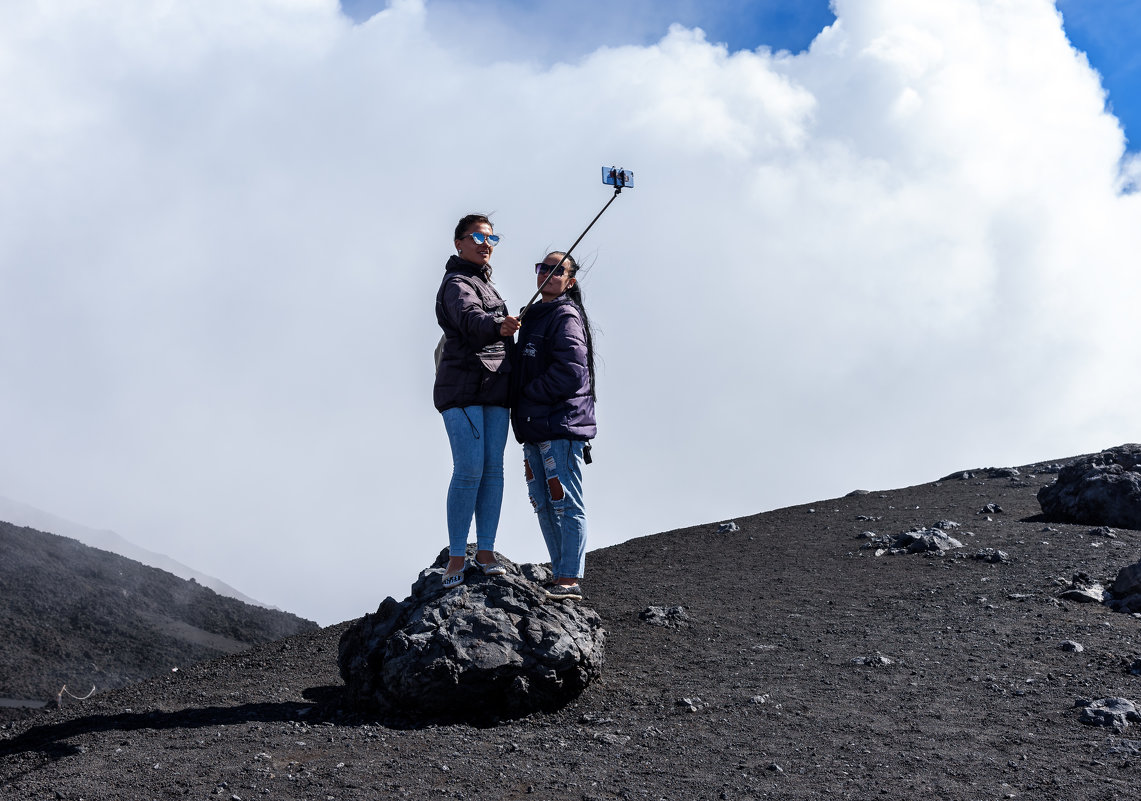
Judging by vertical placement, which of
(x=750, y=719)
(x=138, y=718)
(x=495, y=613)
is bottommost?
(x=138, y=718)

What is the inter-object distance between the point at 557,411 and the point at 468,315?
3.16ft

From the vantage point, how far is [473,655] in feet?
18.7

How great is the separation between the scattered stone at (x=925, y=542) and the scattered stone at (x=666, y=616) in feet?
10.4

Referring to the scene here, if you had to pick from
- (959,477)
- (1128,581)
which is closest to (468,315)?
(1128,581)

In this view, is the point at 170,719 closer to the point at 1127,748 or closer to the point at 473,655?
the point at 473,655

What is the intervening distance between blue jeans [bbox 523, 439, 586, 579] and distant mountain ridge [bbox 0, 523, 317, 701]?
6.55m

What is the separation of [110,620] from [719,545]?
25.5ft

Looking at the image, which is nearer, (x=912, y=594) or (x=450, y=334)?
(x=450, y=334)

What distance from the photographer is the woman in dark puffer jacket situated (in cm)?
593

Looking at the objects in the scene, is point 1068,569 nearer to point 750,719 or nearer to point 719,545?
point 719,545

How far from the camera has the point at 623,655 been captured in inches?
266

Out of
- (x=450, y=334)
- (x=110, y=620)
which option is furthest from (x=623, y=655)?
(x=110, y=620)

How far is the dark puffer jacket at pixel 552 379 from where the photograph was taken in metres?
6.34

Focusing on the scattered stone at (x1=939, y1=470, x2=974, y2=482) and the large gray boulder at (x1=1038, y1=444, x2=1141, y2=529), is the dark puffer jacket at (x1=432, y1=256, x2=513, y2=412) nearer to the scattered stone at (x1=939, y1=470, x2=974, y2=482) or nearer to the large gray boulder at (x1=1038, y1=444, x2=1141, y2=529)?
the large gray boulder at (x1=1038, y1=444, x2=1141, y2=529)
